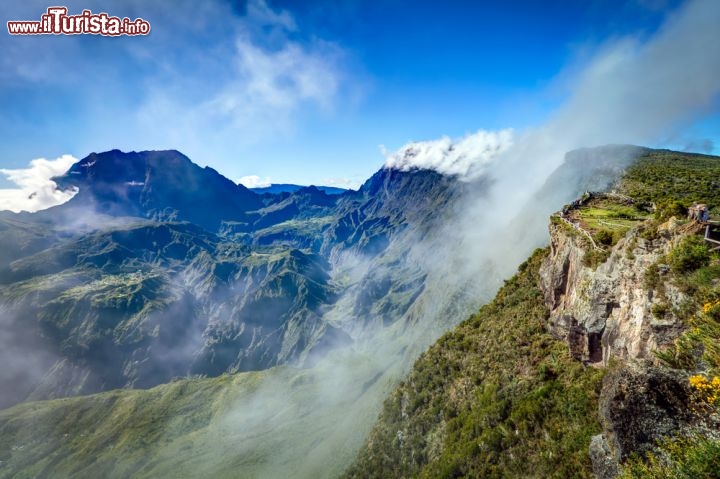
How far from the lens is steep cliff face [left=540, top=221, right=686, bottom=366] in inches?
1042

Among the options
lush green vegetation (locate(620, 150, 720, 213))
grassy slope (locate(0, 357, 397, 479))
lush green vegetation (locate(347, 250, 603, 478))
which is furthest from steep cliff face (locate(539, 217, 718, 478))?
grassy slope (locate(0, 357, 397, 479))

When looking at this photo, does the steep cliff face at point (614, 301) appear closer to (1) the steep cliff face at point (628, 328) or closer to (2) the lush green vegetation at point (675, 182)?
(1) the steep cliff face at point (628, 328)

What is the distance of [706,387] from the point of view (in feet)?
53.0

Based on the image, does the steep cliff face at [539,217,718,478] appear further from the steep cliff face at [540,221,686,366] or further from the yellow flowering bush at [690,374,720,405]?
the yellow flowering bush at [690,374,720,405]

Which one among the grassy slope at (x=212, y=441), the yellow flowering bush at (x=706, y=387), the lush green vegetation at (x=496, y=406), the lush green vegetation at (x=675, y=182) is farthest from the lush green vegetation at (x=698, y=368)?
the grassy slope at (x=212, y=441)

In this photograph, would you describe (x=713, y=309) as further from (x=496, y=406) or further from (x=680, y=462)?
(x=496, y=406)

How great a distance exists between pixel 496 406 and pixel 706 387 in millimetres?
32160

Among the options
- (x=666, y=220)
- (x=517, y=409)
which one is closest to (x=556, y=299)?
(x=517, y=409)

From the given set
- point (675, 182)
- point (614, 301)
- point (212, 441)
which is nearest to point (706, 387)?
point (614, 301)

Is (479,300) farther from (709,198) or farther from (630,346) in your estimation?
(630,346)

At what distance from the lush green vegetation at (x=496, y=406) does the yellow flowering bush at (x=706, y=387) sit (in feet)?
55.7

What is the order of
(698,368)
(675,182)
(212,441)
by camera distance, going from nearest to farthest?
(698,368)
(675,182)
(212,441)

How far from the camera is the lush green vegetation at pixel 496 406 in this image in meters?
34.3

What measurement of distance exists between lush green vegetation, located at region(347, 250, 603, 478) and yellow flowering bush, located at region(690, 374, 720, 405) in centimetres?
1698
